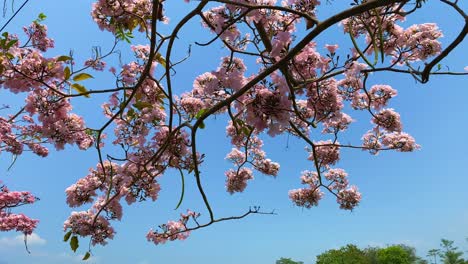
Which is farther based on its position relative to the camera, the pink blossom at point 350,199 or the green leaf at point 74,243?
the pink blossom at point 350,199

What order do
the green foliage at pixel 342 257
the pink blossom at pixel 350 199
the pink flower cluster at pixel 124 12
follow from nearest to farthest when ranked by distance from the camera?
the pink flower cluster at pixel 124 12
the pink blossom at pixel 350 199
the green foliage at pixel 342 257

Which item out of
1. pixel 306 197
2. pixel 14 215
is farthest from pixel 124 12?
pixel 14 215

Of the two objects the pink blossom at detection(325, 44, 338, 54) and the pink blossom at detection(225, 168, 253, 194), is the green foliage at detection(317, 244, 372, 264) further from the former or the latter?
the pink blossom at detection(325, 44, 338, 54)

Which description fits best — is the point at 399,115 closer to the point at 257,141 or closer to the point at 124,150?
the point at 257,141

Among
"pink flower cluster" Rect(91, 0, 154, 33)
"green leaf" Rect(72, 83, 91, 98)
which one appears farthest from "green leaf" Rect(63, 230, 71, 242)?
"pink flower cluster" Rect(91, 0, 154, 33)

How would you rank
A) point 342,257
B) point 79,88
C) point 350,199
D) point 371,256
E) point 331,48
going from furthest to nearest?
point 371,256 < point 342,257 < point 350,199 < point 79,88 < point 331,48

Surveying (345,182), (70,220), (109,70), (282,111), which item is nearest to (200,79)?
(109,70)

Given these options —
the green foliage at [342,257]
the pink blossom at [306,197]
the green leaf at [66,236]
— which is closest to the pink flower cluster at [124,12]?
the green leaf at [66,236]

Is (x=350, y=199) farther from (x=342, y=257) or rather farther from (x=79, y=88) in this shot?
(x=342, y=257)

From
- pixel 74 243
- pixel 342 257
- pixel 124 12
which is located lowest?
pixel 74 243

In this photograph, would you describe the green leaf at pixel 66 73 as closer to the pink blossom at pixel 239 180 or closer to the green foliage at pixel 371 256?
the pink blossom at pixel 239 180

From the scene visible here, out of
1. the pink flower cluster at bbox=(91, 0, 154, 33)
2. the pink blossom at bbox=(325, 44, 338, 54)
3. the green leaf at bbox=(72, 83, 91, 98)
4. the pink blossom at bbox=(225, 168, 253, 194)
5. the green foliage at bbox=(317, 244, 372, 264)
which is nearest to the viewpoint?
the pink blossom at bbox=(325, 44, 338, 54)

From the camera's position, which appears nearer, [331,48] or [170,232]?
[331,48]

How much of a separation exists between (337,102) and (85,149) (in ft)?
7.75
